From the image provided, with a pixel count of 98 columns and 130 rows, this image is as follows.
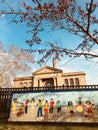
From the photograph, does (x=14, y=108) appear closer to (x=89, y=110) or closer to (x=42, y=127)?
(x=42, y=127)

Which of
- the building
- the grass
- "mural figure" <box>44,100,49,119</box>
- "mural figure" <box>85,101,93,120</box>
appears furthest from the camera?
the building

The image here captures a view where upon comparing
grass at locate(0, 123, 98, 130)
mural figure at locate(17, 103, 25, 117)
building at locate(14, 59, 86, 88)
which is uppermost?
building at locate(14, 59, 86, 88)

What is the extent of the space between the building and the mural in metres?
32.4

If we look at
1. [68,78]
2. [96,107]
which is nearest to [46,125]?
[96,107]

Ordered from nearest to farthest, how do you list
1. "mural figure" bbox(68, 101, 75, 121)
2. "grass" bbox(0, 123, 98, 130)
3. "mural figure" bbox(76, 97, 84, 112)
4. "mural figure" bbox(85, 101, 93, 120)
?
"grass" bbox(0, 123, 98, 130) < "mural figure" bbox(85, 101, 93, 120) < "mural figure" bbox(68, 101, 75, 121) < "mural figure" bbox(76, 97, 84, 112)

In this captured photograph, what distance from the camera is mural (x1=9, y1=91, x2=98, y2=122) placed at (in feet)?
31.6

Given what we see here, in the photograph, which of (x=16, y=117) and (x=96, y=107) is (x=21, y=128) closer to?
(x=16, y=117)

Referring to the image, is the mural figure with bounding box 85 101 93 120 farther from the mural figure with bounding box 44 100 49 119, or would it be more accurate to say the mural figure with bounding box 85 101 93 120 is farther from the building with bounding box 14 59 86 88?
the building with bounding box 14 59 86 88

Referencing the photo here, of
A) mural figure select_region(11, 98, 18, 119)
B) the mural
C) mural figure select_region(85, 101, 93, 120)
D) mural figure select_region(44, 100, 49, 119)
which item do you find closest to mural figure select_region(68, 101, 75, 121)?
the mural

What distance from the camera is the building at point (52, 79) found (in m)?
43.8

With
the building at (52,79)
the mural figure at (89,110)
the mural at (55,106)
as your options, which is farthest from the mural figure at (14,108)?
the building at (52,79)

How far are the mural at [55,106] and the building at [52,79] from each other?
32.4 m

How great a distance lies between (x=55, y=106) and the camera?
10203mm

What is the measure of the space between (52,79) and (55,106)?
35.2 m
